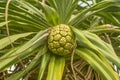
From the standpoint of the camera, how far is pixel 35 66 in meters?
1.09

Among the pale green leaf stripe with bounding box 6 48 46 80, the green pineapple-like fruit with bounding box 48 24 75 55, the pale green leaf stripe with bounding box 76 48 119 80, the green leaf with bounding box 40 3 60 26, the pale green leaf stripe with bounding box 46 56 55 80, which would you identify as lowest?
the pale green leaf stripe with bounding box 76 48 119 80

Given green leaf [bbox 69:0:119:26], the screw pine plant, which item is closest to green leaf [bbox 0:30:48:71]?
the screw pine plant

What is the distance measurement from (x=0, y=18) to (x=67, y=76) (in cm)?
29

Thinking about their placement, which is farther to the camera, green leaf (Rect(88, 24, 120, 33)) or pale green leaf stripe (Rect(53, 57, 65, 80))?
green leaf (Rect(88, 24, 120, 33))

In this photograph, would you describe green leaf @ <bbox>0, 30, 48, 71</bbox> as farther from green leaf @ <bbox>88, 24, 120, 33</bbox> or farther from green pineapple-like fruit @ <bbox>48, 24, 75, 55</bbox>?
green leaf @ <bbox>88, 24, 120, 33</bbox>

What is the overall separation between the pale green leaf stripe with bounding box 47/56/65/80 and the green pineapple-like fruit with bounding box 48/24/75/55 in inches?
1.0

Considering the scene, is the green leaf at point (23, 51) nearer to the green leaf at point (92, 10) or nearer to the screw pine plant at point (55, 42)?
the screw pine plant at point (55, 42)

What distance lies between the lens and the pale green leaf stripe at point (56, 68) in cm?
99

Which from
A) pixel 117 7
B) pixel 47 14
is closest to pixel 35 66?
pixel 47 14

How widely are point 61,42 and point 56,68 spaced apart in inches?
3.0

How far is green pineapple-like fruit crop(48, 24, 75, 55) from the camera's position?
3.36 feet

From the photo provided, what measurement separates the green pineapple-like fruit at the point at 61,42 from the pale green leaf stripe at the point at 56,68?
0.08 ft

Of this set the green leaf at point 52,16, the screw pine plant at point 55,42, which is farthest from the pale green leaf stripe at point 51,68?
the green leaf at point 52,16

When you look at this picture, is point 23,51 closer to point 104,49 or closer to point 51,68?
point 51,68
